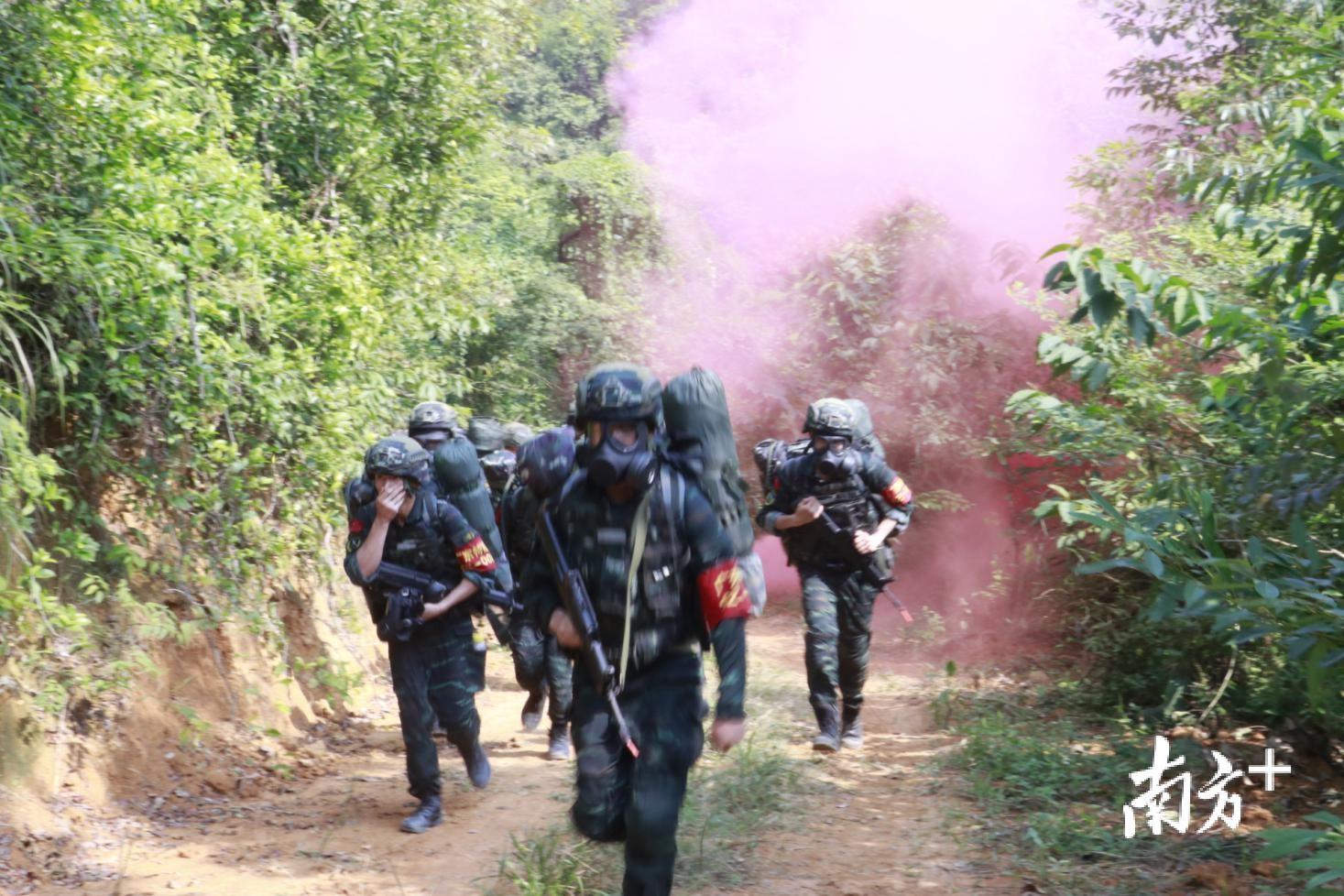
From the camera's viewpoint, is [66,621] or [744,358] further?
[744,358]

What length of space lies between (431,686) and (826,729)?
2.44 meters

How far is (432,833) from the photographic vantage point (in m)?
5.89

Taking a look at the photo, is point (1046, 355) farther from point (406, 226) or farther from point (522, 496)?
point (406, 226)

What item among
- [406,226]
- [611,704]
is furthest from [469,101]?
[611,704]

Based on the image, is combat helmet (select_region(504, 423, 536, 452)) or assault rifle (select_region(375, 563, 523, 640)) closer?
assault rifle (select_region(375, 563, 523, 640))

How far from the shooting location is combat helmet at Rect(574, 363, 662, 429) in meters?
4.01

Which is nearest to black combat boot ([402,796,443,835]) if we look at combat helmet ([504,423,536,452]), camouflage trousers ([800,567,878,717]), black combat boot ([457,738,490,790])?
black combat boot ([457,738,490,790])

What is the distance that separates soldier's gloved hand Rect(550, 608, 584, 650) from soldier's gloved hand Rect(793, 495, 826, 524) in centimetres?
309

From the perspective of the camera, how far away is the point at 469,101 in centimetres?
981

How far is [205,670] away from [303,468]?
53.6 inches

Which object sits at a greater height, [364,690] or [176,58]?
[176,58]

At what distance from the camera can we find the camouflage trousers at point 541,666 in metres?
7.11

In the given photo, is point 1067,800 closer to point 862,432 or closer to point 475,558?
point 862,432

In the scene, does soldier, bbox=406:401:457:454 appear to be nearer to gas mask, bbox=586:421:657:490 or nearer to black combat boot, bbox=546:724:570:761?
black combat boot, bbox=546:724:570:761
